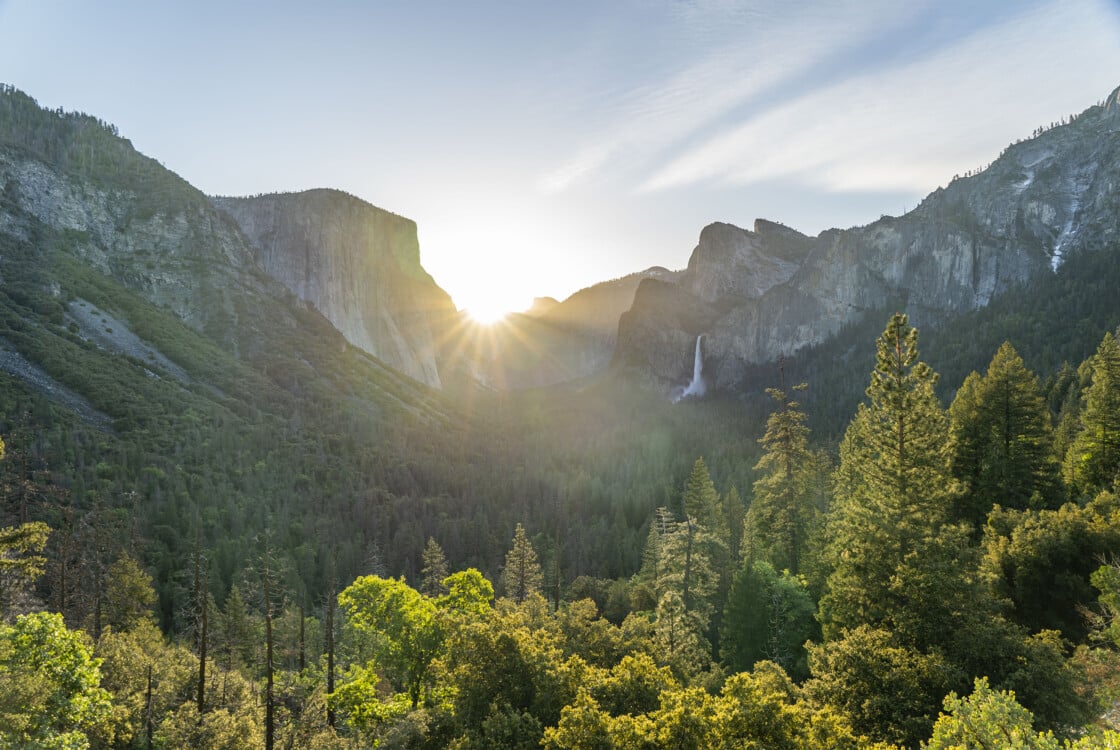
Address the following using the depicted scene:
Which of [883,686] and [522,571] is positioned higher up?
[883,686]

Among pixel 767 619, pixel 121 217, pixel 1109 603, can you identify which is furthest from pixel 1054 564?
pixel 121 217

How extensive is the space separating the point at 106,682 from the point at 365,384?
446 ft

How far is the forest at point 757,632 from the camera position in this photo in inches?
575

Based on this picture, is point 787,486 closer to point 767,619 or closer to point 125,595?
point 767,619

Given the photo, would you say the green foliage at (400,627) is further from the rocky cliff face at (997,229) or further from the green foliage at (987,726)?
the rocky cliff face at (997,229)

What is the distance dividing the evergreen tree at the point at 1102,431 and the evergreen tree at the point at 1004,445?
1963 millimetres

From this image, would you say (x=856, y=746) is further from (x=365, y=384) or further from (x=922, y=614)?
(x=365, y=384)

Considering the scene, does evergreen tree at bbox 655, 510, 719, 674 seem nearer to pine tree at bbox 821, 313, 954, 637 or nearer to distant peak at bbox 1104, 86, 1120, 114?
pine tree at bbox 821, 313, 954, 637

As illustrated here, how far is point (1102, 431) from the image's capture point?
105ft

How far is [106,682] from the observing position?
25.6m

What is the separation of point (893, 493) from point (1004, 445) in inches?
741

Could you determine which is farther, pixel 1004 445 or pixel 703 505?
pixel 703 505

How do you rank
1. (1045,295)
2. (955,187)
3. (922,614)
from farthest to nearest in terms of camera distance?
1. (955,187)
2. (1045,295)
3. (922,614)

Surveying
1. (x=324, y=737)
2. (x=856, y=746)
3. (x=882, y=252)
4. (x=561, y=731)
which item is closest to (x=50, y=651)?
(x=324, y=737)
